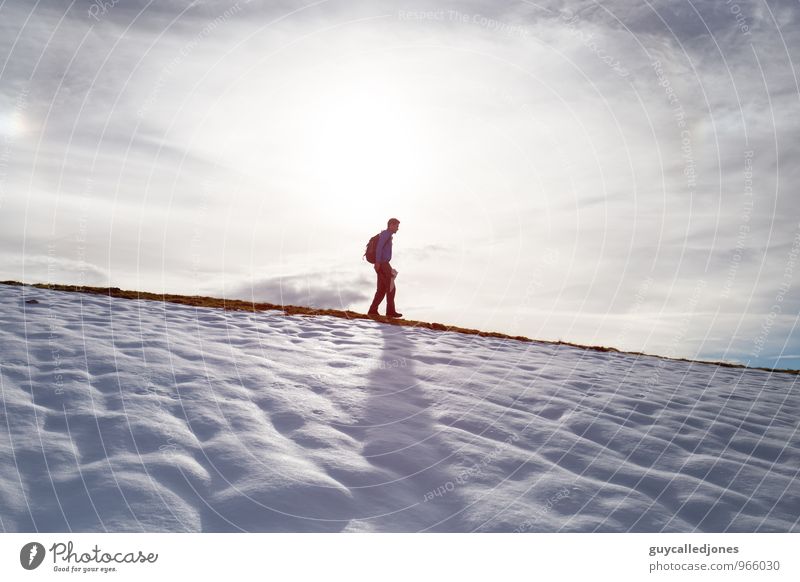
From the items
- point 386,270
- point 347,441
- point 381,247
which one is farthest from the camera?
point 386,270

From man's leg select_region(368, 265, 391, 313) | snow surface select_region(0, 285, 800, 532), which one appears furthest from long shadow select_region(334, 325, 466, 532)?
man's leg select_region(368, 265, 391, 313)

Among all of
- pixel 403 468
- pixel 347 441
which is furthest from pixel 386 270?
pixel 403 468

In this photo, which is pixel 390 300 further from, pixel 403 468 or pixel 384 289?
pixel 403 468

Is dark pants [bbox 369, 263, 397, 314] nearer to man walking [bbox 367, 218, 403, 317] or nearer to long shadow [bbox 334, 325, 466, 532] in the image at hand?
man walking [bbox 367, 218, 403, 317]

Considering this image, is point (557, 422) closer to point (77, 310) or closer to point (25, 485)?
point (25, 485)

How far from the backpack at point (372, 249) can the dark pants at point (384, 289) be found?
0.85 feet

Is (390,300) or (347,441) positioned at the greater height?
(390,300)

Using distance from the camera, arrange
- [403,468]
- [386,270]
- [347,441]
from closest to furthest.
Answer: [403,468], [347,441], [386,270]

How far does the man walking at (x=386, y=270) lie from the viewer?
43.5ft

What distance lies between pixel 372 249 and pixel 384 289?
1.15m

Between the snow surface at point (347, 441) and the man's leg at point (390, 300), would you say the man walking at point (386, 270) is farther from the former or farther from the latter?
the snow surface at point (347, 441)

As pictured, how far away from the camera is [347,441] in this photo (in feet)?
16.0

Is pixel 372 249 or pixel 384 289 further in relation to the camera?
pixel 384 289

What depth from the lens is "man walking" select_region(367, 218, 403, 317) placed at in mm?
13264
